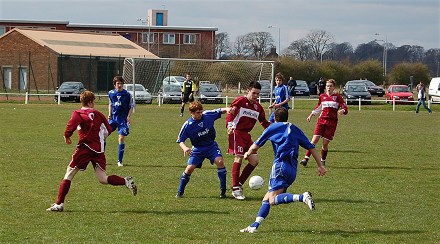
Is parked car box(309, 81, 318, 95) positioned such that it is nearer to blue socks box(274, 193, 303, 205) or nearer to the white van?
the white van

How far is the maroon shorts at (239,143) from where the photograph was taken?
12.3 meters

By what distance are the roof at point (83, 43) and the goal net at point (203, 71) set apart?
2075 centimetres

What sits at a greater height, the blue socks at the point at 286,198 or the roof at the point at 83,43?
the roof at the point at 83,43

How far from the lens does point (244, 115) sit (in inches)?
489

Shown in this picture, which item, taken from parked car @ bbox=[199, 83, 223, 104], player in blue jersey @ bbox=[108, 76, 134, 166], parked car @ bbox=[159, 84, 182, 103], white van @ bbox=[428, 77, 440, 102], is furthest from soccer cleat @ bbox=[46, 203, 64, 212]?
white van @ bbox=[428, 77, 440, 102]

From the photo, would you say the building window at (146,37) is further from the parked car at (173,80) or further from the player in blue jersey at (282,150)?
the player in blue jersey at (282,150)

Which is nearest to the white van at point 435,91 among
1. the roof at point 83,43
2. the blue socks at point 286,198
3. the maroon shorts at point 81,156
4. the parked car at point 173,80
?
the parked car at point 173,80

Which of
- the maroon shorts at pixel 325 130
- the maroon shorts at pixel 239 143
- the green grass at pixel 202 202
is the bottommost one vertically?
the green grass at pixel 202 202

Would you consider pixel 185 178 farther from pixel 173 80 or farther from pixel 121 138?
pixel 173 80

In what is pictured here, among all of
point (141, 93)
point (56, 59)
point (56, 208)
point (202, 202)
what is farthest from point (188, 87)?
point (56, 59)

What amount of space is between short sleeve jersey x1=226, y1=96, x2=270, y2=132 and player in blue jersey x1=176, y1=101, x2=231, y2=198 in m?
0.48

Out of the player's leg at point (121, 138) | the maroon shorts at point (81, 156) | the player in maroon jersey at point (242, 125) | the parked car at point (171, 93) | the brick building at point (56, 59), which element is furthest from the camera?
the brick building at point (56, 59)

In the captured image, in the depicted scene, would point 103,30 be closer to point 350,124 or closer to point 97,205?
point 350,124

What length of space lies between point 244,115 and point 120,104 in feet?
15.2
